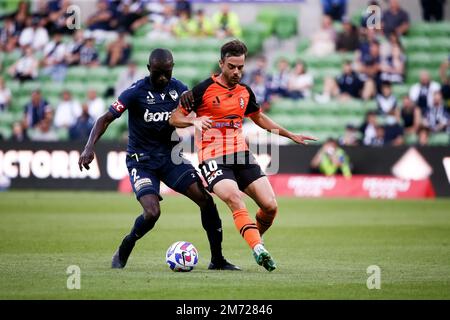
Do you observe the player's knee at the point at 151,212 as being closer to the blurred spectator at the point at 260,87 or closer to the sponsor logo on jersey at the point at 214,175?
the sponsor logo on jersey at the point at 214,175

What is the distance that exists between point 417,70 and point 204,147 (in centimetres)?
1842

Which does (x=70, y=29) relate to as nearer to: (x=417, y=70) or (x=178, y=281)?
(x=417, y=70)

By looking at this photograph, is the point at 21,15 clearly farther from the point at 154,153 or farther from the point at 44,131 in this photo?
the point at 154,153

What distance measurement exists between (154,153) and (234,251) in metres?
2.73

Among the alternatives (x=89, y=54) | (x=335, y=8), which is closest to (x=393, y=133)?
(x=335, y=8)

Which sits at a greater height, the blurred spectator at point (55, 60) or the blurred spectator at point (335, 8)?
the blurred spectator at point (335, 8)

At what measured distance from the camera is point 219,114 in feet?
35.8

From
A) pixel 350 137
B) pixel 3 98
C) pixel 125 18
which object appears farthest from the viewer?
pixel 125 18

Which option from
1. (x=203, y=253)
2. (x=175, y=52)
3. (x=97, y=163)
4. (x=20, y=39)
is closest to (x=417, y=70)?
(x=175, y=52)

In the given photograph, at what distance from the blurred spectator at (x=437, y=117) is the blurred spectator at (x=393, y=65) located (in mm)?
1932

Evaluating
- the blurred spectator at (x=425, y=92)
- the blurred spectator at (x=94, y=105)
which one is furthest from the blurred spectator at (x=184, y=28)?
the blurred spectator at (x=425, y=92)

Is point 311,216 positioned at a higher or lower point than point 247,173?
lower

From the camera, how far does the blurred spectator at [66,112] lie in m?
28.2

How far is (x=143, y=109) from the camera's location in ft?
37.0
